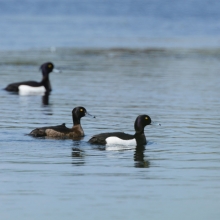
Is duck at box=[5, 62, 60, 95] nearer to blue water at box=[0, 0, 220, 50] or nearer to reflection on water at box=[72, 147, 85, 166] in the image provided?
reflection on water at box=[72, 147, 85, 166]

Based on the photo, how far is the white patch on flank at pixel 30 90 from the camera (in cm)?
2643

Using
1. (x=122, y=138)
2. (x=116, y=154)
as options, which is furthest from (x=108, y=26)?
(x=116, y=154)

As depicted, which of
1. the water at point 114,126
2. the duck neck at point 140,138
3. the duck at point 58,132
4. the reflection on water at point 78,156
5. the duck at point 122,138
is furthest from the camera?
the duck at point 58,132

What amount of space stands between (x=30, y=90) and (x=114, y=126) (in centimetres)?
850

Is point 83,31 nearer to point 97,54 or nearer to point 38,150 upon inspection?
point 97,54

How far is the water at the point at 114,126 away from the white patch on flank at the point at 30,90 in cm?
40

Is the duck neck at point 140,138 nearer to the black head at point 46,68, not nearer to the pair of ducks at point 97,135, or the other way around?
the pair of ducks at point 97,135

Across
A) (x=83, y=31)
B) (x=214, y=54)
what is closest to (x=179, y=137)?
(x=214, y=54)

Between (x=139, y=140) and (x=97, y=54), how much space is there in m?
21.4

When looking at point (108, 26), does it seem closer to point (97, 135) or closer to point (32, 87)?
point (32, 87)

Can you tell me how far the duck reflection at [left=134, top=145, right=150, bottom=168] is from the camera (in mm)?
14664

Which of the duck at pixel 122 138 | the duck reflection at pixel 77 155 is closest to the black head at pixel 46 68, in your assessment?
the duck at pixel 122 138

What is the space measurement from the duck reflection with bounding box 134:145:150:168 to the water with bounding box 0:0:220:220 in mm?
19

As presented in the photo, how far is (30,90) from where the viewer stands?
88.9 feet
